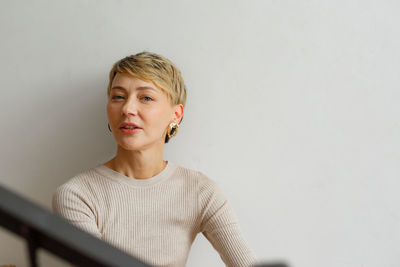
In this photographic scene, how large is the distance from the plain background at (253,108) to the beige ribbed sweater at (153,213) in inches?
7.4

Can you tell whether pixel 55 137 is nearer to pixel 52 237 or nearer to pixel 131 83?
pixel 131 83

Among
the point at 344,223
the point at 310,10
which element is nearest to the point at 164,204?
the point at 344,223

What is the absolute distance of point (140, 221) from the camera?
125 cm

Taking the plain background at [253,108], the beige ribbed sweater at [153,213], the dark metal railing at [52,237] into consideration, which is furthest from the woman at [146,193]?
the dark metal railing at [52,237]

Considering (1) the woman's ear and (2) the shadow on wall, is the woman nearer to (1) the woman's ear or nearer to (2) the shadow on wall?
(1) the woman's ear

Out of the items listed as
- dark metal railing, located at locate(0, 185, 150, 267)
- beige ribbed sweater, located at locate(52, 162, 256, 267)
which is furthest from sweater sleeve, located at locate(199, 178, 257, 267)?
dark metal railing, located at locate(0, 185, 150, 267)

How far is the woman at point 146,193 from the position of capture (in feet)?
4.04

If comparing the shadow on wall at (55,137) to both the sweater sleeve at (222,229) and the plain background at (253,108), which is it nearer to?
the plain background at (253,108)

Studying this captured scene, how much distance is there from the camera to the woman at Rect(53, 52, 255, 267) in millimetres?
1230

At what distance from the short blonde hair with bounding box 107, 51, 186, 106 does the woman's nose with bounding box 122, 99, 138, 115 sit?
82 millimetres

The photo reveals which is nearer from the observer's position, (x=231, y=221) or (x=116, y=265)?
(x=116, y=265)

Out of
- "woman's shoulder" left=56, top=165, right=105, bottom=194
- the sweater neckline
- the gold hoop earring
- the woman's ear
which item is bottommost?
"woman's shoulder" left=56, top=165, right=105, bottom=194

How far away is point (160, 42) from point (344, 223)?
973 millimetres

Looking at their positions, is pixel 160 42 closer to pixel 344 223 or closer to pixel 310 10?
pixel 310 10
